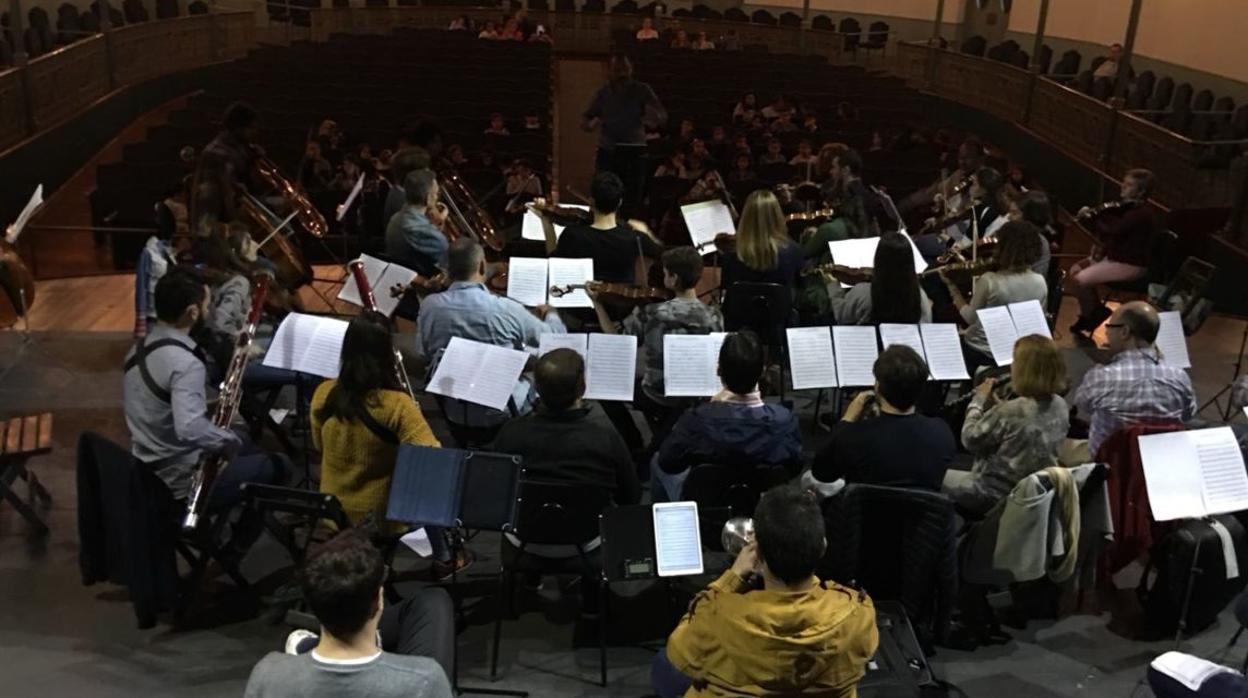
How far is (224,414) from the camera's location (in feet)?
14.0

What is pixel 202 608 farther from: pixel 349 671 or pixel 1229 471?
pixel 1229 471

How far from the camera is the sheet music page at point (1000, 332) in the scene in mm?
5082

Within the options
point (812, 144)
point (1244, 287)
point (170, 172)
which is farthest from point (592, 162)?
point (1244, 287)

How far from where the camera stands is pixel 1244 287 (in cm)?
874

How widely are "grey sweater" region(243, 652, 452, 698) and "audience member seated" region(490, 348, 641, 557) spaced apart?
4.87 feet

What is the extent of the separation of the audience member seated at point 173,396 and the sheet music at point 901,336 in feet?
9.52

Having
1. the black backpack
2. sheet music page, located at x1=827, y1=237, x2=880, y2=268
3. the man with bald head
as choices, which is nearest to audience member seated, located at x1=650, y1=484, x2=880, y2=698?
the black backpack

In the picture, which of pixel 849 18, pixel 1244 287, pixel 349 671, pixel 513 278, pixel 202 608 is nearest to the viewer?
pixel 349 671

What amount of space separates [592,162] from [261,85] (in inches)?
148

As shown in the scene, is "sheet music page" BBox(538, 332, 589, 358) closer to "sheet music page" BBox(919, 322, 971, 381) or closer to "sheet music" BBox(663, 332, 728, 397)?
"sheet music" BBox(663, 332, 728, 397)

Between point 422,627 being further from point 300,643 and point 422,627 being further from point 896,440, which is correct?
point 896,440

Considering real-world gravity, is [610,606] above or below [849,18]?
below

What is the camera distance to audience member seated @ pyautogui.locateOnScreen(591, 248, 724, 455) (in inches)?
193

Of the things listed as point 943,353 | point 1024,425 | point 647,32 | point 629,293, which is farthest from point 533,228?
point 647,32
